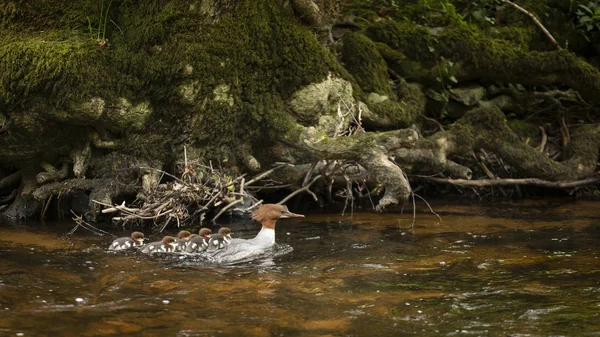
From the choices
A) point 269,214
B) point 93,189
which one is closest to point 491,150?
point 269,214

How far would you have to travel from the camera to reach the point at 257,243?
32.0 feet

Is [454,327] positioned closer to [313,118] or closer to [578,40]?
[313,118]

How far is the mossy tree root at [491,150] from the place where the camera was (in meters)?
12.1

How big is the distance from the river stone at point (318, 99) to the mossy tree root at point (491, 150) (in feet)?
4.25

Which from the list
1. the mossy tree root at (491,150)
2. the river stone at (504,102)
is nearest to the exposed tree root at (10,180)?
the mossy tree root at (491,150)

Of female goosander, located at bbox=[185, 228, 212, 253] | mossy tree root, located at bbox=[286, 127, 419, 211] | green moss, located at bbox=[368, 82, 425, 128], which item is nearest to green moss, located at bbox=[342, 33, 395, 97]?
green moss, located at bbox=[368, 82, 425, 128]

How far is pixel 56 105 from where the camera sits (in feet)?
35.0

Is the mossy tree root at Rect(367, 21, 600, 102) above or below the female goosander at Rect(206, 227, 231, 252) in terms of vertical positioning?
above

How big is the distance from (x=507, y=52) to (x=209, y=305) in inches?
372

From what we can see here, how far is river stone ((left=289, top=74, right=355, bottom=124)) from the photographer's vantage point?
12.0 metres

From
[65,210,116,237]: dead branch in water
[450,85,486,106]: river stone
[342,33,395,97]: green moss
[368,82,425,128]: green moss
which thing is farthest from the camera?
[450,85,486,106]: river stone

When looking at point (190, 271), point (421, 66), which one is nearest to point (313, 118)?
point (421, 66)

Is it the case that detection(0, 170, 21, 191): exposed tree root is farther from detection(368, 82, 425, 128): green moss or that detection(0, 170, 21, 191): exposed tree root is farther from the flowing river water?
detection(368, 82, 425, 128): green moss

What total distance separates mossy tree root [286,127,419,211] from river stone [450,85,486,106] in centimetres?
466
